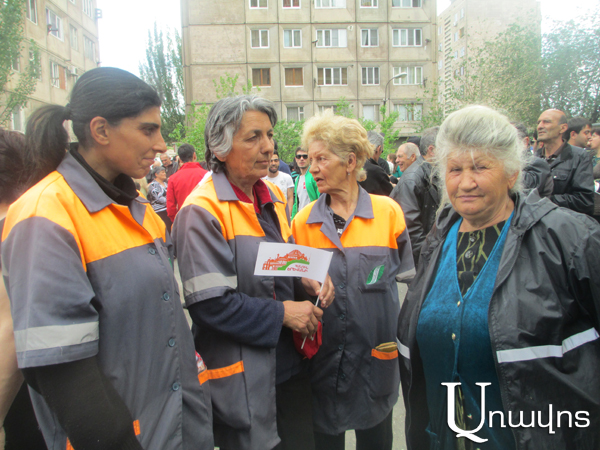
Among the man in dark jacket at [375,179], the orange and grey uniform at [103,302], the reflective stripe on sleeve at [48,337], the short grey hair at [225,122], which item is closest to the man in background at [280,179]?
the man in dark jacket at [375,179]

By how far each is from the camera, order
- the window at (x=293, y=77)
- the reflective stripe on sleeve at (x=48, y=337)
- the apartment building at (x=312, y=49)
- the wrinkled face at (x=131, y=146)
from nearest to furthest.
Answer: the reflective stripe on sleeve at (x=48, y=337) → the wrinkled face at (x=131, y=146) → the apartment building at (x=312, y=49) → the window at (x=293, y=77)

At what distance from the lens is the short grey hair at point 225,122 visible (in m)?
2.00

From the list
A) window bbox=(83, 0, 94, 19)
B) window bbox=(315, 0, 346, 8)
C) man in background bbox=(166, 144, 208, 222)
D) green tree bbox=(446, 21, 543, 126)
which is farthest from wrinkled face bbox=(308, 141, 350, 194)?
window bbox=(83, 0, 94, 19)

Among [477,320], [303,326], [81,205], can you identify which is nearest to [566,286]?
[477,320]

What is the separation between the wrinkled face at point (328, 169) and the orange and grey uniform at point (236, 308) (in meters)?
0.77

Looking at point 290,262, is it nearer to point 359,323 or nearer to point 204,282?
point 204,282

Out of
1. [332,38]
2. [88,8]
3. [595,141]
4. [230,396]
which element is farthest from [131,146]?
[88,8]

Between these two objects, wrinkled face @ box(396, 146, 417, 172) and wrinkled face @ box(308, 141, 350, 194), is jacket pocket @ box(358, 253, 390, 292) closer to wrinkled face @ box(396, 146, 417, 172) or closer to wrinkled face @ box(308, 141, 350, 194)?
wrinkled face @ box(308, 141, 350, 194)

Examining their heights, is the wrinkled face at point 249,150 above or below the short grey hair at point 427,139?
below

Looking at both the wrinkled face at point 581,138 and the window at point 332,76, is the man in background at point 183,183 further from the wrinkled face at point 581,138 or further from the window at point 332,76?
the window at point 332,76

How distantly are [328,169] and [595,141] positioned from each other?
657cm

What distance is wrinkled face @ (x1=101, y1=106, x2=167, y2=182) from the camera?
1.49 metres

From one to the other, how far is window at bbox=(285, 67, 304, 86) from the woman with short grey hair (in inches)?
1219

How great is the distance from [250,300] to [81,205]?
760 millimetres
